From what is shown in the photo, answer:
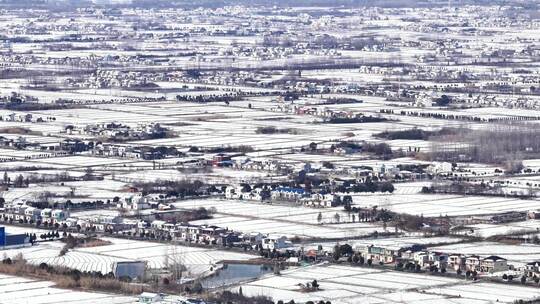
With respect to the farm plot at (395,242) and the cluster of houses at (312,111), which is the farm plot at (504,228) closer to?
the farm plot at (395,242)

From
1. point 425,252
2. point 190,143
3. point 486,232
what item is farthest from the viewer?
point 190,143

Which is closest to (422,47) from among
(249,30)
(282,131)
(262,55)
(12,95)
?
(262,55)

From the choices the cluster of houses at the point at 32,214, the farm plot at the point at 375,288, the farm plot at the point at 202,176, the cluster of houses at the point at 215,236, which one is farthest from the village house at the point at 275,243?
the farm plot at the point at 202,176

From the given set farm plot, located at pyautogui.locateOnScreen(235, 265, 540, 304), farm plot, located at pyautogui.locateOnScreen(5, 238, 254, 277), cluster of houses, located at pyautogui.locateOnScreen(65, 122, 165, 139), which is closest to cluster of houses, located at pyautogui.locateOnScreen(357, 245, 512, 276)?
farm plot, located at pyautogui.locateOnScreen(235, 265, 540, 304)

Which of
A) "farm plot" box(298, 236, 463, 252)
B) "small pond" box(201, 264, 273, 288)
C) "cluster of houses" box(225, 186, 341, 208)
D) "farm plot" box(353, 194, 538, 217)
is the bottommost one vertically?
"small pond" box(201, 264, 273, 288)

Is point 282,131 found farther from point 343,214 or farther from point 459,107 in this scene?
point 343,214

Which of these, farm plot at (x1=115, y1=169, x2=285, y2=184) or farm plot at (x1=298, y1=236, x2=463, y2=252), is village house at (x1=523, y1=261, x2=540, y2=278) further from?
farm plot at (x1=115, y1=169, x2=285, y2=184)

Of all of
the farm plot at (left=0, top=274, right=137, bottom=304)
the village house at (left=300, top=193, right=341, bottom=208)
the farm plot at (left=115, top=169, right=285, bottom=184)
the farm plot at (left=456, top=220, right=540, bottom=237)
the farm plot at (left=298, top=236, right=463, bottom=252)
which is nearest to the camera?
the farm plot at (left=0, top=274, right=137, bottom=304)
